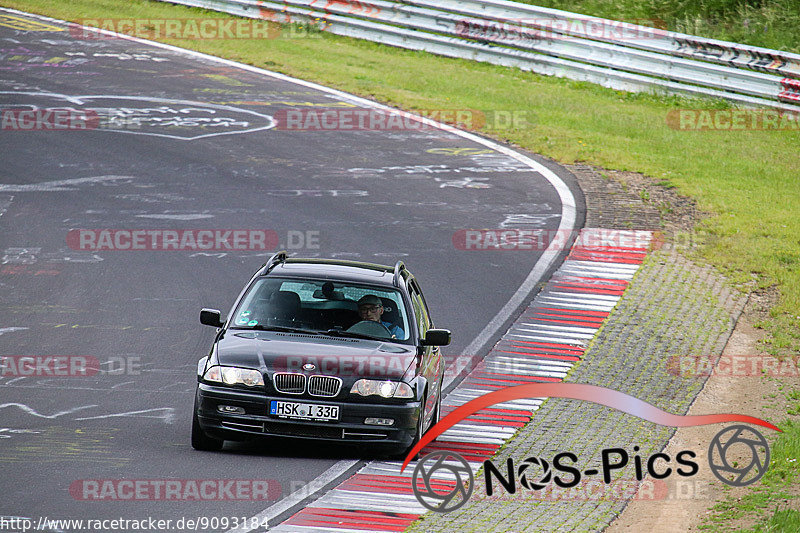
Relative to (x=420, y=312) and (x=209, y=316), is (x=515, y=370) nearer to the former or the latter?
(x=420, y=312)

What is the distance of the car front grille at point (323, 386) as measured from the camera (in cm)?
955

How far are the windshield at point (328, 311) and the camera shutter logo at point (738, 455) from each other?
3007 millimetres

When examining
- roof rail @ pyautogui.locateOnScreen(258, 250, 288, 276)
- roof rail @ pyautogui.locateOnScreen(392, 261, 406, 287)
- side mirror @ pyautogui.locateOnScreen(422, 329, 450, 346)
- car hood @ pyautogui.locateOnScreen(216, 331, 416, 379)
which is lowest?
car hood @ pyautogui.locateOnScreen(216, 331, 416, 379)

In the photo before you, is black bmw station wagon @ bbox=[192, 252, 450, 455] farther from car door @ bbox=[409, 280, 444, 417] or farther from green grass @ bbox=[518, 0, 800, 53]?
green grass @ bbox=[518, 0, 800, 53]

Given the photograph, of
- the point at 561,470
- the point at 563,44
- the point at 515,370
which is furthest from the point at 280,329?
the point at 563,44

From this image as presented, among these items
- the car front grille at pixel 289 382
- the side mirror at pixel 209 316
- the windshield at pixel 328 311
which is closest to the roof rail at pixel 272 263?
the windshield at pixel 328 311

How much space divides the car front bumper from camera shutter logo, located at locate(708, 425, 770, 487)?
2779mm

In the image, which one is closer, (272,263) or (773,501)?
(773,501)

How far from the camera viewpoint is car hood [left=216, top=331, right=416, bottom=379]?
31.7 ft

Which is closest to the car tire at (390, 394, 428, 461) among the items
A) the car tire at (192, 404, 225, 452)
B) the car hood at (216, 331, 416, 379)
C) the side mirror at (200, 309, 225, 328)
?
the car hood at (216, 331, 416, 379)

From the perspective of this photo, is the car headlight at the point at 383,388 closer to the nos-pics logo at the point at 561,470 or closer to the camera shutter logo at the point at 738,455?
the nos-pics logo at the point at 561,470

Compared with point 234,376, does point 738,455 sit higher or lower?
lower

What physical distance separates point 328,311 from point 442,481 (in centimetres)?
223

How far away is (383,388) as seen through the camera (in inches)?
380
